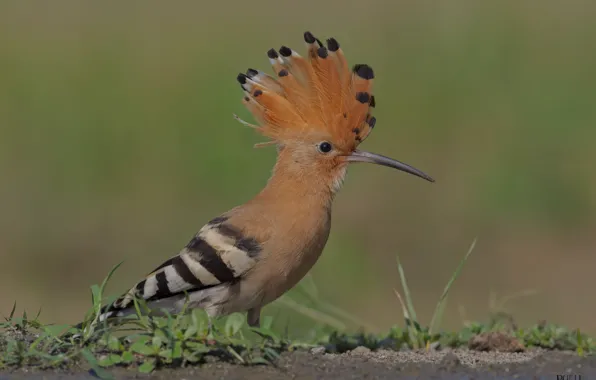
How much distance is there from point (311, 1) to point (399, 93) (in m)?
2.36

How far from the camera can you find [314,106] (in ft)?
15.4

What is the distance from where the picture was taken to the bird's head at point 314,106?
4.63 meters

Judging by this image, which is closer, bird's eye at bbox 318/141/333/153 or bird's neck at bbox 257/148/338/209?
bird's neck at bbox 257/148/338/209

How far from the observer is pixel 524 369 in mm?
3959

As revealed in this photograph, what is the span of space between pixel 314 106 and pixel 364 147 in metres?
4.33

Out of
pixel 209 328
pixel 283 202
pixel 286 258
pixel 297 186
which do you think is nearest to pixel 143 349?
pixel 209 328

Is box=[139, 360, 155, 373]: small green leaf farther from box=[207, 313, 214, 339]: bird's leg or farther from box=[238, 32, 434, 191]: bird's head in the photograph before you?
box=[238, 32, 434, 191]: bird's head

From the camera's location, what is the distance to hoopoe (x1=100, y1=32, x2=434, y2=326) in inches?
171

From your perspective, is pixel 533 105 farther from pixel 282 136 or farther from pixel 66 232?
pixel 282 136

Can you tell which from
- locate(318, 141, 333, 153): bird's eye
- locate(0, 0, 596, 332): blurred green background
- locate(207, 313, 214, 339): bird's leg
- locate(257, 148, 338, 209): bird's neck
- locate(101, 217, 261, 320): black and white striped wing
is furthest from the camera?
locate(0, 0, 596, 332): blurred green background

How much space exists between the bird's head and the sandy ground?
0.86 metres

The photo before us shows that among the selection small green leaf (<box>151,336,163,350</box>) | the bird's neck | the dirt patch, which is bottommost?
the dirt patch

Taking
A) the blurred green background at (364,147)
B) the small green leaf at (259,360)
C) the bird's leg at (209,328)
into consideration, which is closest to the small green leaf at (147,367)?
the bird's leg at (209,328)

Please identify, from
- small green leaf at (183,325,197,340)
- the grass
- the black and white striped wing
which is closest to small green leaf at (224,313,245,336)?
the grass
